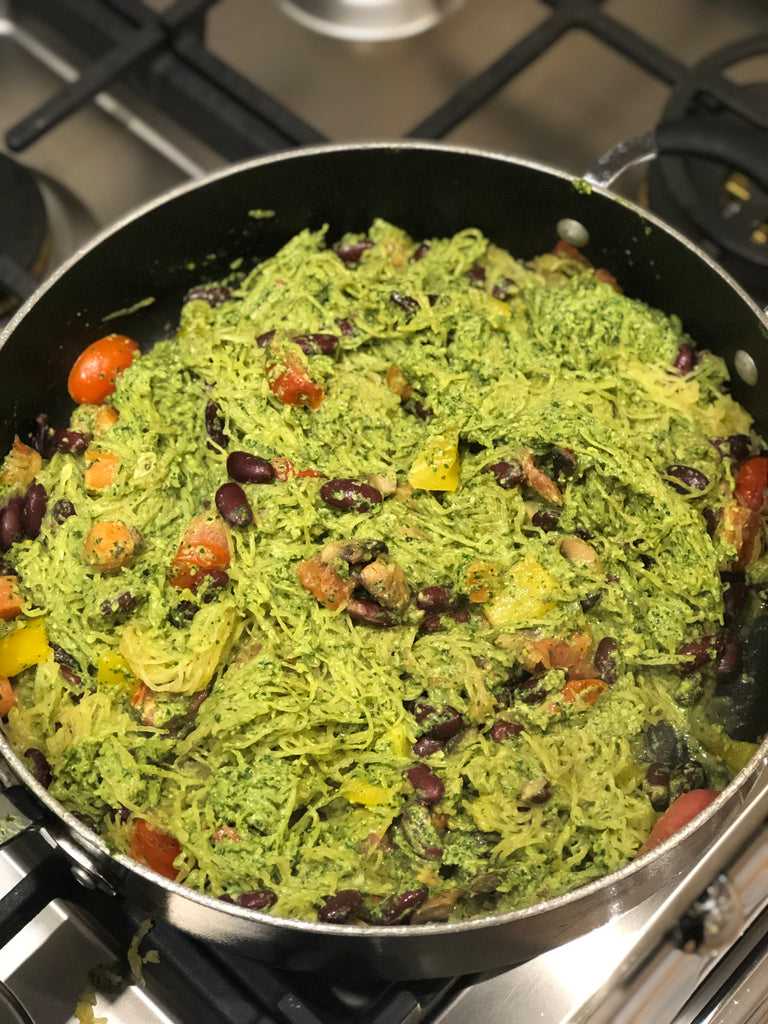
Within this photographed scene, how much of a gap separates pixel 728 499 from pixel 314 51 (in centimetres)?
231

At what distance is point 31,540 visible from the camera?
8.38ft

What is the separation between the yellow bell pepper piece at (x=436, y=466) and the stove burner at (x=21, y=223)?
1350mm

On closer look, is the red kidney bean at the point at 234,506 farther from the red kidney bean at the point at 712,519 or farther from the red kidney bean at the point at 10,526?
the red kidney bean at the point at 712,519

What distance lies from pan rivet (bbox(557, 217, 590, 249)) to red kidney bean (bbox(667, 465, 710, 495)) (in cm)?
73

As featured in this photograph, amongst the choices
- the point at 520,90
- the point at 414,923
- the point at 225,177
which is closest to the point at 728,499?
the point at 414,923

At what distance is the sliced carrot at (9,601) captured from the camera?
2.44 meters

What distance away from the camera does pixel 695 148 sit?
8.78 feet

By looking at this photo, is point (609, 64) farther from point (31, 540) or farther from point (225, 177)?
point (31, 540)

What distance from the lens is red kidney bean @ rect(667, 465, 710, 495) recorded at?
8.34 feet

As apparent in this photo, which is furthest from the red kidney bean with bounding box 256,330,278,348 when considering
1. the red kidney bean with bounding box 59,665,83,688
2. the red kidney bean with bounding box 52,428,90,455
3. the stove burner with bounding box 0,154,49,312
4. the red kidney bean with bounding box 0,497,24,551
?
the red kidney bean with bounding box 59,665,83,688

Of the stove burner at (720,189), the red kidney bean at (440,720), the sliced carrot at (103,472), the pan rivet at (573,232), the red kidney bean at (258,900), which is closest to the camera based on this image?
the red kidney bean at (258,900)

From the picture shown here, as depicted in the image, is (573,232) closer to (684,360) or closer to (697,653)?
(684,360)

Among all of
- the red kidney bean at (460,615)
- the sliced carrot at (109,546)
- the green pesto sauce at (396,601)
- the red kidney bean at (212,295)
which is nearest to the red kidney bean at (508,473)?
the green pesto sauce at (396,601)

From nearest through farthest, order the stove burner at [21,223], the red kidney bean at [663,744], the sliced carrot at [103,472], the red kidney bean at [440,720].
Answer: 1. the red kidney bean at [440,720]
2. the red kidney bean at [663,744]
3. the sliced carrot at [103,472]
4. the stove burner at [21,223]
